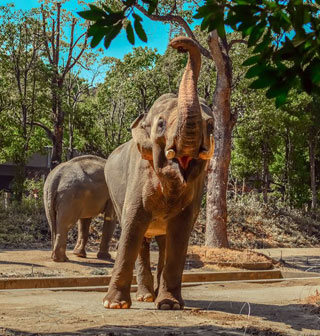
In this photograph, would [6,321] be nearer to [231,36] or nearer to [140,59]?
[231,36]

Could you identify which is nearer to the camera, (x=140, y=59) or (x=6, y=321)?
(x=6, y=321)

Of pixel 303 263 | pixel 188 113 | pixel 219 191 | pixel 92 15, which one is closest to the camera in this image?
pixel 92 15

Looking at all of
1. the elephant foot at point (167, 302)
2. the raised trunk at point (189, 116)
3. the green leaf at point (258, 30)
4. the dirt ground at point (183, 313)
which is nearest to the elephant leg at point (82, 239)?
the dirt ground at point (183, 313)

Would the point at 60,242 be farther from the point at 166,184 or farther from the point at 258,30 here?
the point at 258,30

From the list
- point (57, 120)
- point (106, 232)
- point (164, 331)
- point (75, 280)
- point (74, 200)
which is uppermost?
point (57, 120)

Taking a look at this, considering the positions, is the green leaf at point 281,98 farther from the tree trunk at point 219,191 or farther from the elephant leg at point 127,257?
the tree trunk at point 219,191

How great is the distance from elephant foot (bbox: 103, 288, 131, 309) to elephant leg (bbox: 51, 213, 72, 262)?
561cm

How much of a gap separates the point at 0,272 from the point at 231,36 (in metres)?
17.0

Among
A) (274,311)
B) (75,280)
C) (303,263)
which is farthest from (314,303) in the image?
(303,263)

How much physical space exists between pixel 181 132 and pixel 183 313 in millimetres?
2219

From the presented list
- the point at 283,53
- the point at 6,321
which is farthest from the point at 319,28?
the point at 6,321

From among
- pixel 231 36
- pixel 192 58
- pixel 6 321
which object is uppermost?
pixel 231 36

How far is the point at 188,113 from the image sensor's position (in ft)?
19.0

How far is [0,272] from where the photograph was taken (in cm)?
1084
